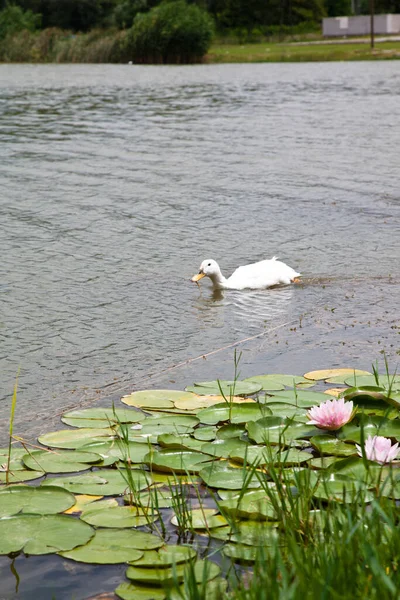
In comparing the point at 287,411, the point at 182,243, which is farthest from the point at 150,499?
the point at 182,243

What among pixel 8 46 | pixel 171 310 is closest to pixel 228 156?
pixel 171 310

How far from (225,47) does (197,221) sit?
53785 millimetres

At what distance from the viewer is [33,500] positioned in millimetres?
3215

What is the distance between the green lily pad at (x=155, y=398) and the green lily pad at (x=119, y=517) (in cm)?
108

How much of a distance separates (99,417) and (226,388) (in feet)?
2.18

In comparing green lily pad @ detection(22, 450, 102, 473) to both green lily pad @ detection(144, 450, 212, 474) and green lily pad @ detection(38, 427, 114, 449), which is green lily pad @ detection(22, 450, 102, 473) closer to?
green lily pad @ detection(38, 427, 114, 449)

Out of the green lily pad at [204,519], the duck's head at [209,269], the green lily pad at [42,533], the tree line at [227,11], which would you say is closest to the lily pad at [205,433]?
the green lily pad at [204,519]

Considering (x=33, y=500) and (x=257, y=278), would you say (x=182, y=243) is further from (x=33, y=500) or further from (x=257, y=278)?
(x=33, y=500)

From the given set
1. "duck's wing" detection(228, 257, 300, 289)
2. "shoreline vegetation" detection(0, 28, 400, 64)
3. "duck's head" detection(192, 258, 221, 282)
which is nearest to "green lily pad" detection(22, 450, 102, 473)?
"duck's head" detection(192, 258, 221, 282)

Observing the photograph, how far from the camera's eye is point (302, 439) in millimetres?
3764

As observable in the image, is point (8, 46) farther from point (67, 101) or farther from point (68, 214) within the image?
point (68, 214)

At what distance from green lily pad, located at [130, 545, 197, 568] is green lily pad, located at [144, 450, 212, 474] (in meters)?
0.56

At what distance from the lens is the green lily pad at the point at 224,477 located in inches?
130

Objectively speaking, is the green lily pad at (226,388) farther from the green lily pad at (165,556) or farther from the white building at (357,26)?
the white building at (357,26)
